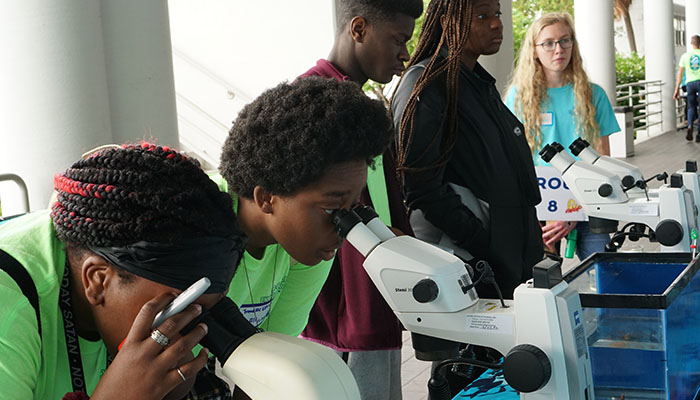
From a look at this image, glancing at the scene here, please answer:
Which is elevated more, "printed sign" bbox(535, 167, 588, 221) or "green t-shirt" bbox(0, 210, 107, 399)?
"green t-shirt" bbox(0, 210, 107, 399)

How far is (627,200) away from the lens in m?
2.36

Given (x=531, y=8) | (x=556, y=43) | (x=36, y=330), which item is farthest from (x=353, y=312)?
(x=531, y=8)

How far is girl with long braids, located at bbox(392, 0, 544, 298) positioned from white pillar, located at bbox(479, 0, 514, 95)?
3915mm

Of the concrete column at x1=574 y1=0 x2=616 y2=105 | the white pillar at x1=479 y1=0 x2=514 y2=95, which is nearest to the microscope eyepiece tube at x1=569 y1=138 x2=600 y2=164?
the white pillar at x1=479 y1=0 x2=514 y2=95

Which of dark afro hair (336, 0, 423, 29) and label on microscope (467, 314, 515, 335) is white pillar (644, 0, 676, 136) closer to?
dark afro hair (336, 0, 423, 29)

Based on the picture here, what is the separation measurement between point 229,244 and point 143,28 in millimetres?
2606

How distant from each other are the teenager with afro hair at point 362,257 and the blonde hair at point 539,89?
135 cm

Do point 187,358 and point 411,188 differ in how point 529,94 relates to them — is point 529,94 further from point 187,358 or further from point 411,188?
point 187,358

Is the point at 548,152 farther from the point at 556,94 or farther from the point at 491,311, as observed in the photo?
the point at 556,94

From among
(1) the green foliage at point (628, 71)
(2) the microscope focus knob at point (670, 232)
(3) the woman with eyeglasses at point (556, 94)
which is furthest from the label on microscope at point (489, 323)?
(1) the green foliage at point (628, 71)

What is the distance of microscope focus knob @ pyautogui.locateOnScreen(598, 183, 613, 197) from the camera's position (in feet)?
7.71

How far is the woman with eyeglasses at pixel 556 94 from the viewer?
11.7ft

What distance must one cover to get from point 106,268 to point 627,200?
169 cm

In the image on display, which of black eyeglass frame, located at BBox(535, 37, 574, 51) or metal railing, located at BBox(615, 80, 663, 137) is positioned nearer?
black eyeglass frame, located at BBox(535, 37, 574, 51)
